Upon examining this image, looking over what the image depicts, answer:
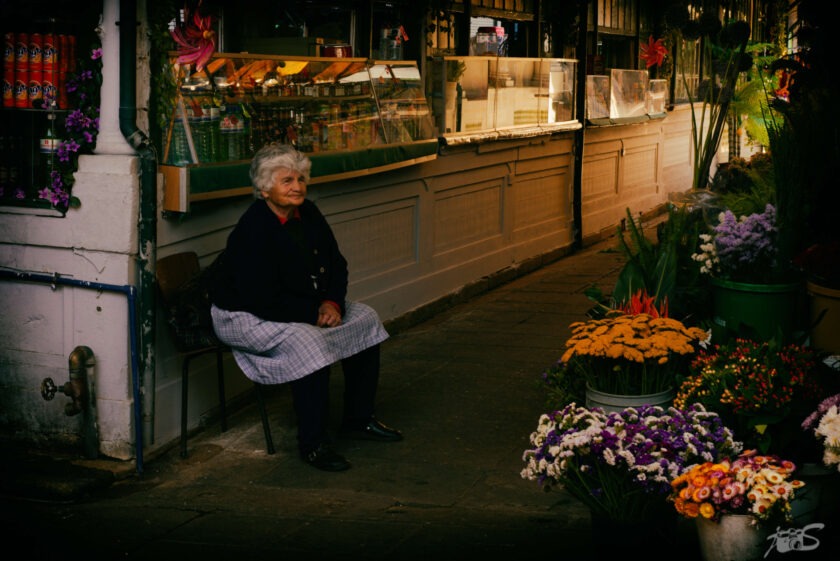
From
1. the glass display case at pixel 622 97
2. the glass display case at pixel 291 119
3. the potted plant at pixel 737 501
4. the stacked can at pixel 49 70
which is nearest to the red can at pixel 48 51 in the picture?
the stacked can at pixel 49 70

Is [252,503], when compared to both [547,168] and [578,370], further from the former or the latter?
[547,168]

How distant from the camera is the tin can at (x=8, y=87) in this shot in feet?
19.8

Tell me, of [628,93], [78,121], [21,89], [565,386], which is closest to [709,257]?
[565,386]

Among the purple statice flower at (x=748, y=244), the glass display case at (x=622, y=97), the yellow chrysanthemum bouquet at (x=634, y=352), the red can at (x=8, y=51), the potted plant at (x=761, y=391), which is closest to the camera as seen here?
the potted plant at (x=761, y=391)

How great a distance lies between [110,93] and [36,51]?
502mm

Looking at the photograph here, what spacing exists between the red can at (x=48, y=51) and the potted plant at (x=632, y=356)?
306 centimetres

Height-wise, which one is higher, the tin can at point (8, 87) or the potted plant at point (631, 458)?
A: the tin can at point (8, 87)

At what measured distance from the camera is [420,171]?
912cm

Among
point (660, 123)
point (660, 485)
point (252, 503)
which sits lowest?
point (252, 503)

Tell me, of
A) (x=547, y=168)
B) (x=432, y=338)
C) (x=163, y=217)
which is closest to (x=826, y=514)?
(x=163, y=217)

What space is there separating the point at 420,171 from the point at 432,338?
1.38 meters

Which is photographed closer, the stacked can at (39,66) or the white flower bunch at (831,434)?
the white flower bunch at (831,434)

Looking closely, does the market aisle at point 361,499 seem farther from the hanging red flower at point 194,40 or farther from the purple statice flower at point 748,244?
the hanging red flower at point 194,40

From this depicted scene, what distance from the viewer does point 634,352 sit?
5.02 meters
